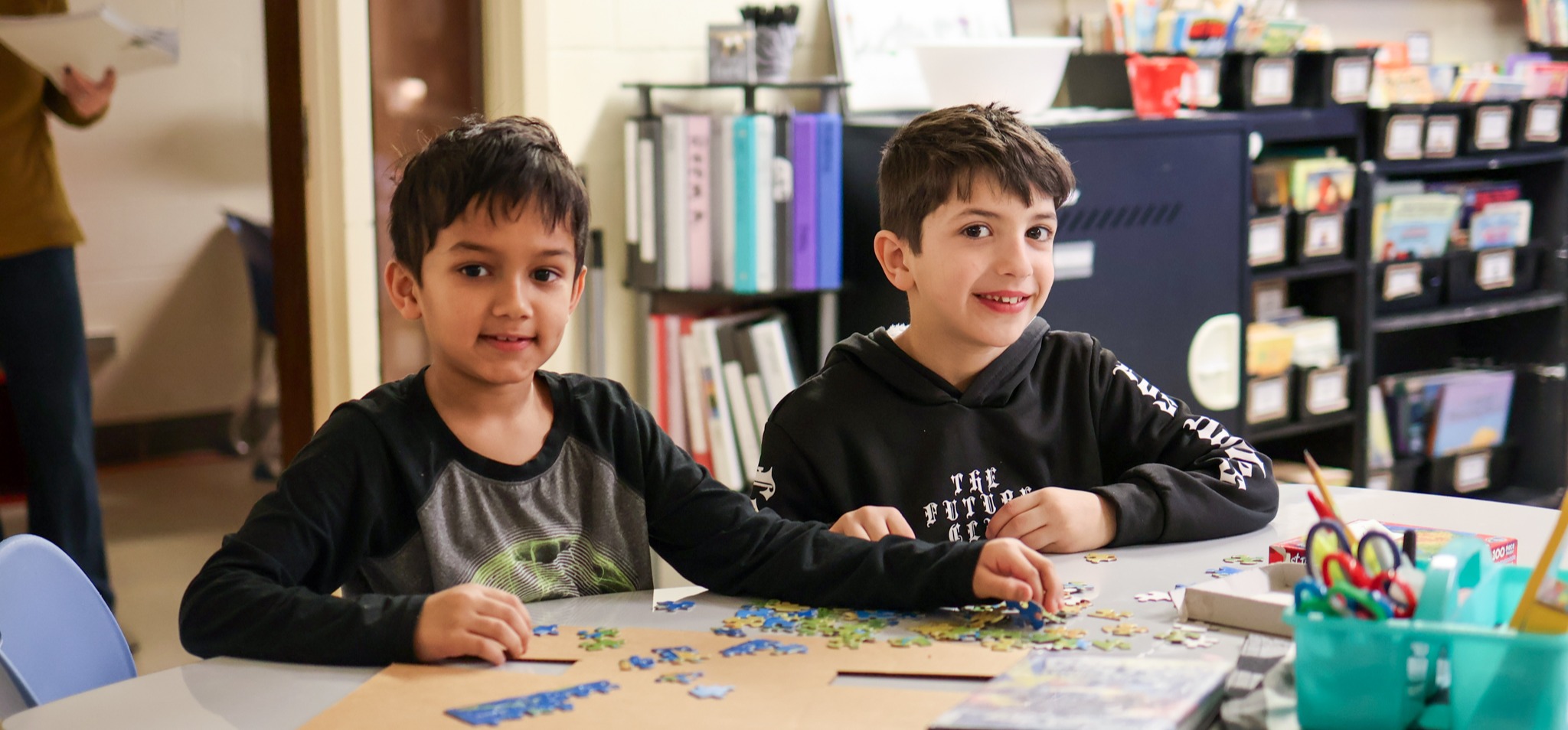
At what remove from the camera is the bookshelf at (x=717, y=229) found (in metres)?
2.49

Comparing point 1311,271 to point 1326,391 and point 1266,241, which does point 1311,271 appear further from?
point 1326,391

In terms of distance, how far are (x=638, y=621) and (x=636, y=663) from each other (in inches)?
4.8

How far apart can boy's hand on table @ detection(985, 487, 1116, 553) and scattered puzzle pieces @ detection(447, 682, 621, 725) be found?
498 millimetres

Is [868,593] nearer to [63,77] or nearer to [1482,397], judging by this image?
[63,77]

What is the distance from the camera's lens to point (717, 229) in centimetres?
253

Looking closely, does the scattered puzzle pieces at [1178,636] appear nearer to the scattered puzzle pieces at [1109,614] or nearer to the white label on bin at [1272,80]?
the scattered puzzle pieces at [1109,614]

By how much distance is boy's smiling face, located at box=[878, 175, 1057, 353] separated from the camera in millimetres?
1452

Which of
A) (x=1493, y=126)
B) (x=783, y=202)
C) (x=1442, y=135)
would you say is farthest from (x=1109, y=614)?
(x=1493, y=126)

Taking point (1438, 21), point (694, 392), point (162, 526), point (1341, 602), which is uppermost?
point (1438, 21)

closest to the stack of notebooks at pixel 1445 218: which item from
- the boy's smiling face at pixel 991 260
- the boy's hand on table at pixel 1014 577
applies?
the boy's smiling face at pixel 991 260

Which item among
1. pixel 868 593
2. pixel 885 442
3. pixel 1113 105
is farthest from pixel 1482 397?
pixel 868 593

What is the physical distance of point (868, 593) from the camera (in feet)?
3.66

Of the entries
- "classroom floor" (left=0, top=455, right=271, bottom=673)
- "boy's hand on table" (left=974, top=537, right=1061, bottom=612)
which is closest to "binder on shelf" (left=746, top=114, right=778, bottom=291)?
"classroom floor" (left=0, top=455, right=271, bottom=673)

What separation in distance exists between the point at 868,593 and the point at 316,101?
1741mm
